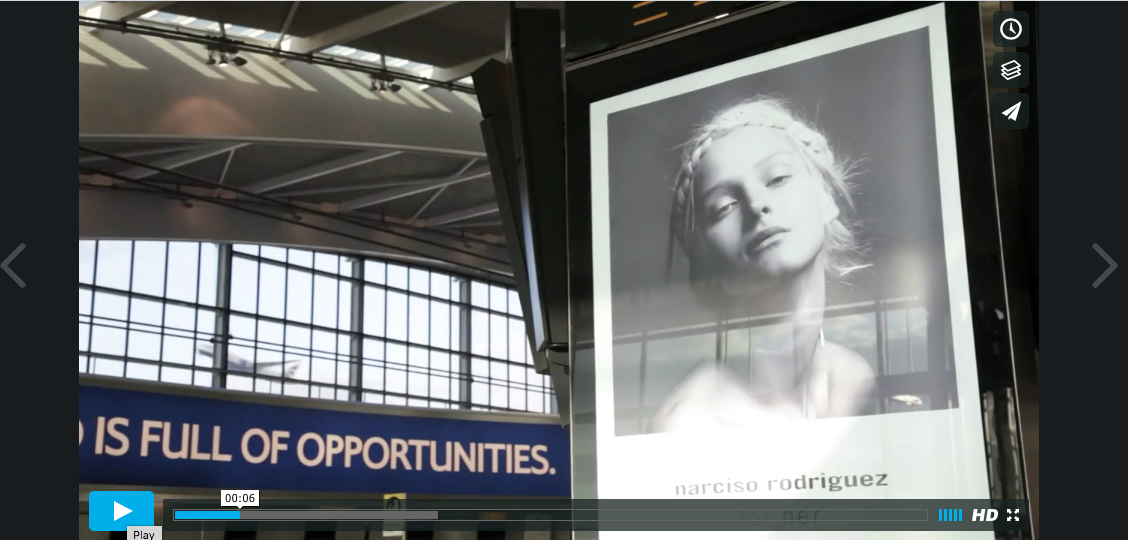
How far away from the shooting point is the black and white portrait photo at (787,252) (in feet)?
8.96

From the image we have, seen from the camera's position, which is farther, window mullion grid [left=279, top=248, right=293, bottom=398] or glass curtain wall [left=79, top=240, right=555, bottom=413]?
window mullion grid [left=279, top=248, right=293, bottom=398]

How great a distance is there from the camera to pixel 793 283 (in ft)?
9.47

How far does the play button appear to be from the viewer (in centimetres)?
163

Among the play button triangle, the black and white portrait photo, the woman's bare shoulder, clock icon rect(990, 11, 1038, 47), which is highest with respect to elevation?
clock icon rect(990, 11, 1038, 47)

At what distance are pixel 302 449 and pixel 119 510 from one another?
13371 mm

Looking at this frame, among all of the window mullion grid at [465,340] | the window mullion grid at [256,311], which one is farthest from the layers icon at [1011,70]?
the window mullion grid at [465,340]

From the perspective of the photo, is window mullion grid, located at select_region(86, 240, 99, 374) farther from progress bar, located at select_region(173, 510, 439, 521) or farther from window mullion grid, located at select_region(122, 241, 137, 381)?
progress bar, located at select_region(173, 510, 439, 521)

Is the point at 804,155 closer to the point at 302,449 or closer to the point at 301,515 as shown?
the point at 301,515

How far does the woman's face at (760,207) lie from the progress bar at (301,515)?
1203 mm

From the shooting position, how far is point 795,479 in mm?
2768

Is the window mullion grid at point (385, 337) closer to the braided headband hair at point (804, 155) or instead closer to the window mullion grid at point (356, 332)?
the window mullion grid at point (356, 332)

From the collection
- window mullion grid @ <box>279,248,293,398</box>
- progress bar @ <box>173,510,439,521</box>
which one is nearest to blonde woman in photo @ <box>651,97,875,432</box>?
progress bar @ <box>173,510,439,521</box>
